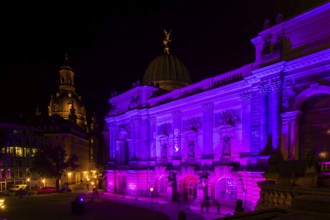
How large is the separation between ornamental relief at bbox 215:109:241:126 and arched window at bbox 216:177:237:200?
5.81 m

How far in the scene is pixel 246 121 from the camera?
91.4ft

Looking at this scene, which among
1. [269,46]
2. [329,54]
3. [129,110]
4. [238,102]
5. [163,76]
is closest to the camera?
[329,54]

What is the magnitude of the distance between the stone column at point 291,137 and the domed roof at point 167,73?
1149 inches

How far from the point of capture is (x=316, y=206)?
6.56m

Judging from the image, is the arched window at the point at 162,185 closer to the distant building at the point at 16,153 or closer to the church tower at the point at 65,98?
the distant building at the point at 16,153

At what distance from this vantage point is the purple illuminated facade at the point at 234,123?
22328mm

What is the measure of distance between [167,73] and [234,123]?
24.5 metres

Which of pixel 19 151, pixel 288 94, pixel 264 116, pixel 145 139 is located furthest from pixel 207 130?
pixel 19 151

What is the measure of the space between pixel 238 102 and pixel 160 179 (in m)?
15.9

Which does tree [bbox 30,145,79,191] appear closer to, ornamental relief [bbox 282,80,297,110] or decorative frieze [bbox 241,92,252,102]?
decorative frieze [bbox 241,92,252,102]

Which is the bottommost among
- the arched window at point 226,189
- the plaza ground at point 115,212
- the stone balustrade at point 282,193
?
the plaza ground at point 115,212

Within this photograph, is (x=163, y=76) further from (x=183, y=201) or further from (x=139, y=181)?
(x=183, y=201)

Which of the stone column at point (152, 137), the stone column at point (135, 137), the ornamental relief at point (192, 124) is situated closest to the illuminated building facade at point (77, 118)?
the stone column at point (135, 137)

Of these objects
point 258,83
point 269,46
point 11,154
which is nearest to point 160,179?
point 258,83
